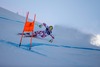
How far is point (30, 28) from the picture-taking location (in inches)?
181

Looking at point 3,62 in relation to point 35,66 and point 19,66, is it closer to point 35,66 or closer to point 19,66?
point 19,66

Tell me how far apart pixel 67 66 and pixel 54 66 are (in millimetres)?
539

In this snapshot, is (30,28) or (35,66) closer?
(35,66)

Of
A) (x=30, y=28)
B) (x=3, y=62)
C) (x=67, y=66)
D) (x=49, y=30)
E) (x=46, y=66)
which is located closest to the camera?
(x=3, y=62)

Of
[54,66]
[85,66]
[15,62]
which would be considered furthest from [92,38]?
[15,62]

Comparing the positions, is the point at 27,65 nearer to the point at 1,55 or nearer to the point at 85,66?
the point at 1,55

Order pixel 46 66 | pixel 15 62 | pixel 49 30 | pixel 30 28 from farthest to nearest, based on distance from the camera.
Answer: pixel 49 30, pixel 30 28, pixel 46 66, pixel 15 62

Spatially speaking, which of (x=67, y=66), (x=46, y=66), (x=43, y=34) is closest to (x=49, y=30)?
(x=43, y=34)

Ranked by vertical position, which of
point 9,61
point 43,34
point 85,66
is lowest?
point 85,66

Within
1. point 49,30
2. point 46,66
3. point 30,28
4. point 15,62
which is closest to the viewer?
point 15,62

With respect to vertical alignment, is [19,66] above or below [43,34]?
below

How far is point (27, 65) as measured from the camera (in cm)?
311

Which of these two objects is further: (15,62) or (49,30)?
(49,30)

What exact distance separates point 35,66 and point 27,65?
0.20 metres
